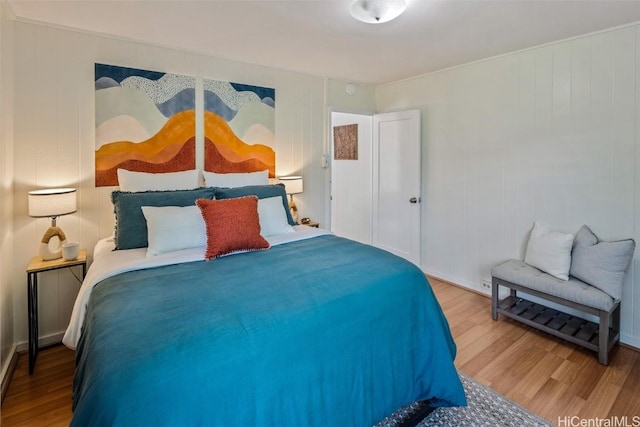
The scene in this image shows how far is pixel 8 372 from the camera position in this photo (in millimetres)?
2219

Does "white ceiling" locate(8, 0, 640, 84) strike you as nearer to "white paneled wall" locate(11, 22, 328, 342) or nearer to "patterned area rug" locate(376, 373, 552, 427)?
"white paneled wall" locate(11, 22, 328, 342)

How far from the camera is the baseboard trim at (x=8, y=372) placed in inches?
80.6

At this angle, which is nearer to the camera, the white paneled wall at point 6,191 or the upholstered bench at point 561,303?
the white paneled wall at point 6,191

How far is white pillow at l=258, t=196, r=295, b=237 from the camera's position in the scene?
107 inches

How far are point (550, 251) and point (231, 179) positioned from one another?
2833 millimetres

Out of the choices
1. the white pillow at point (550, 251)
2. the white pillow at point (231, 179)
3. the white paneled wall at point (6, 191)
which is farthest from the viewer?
the white pillow at point (231, 179)

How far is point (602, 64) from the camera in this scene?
8.81 ft

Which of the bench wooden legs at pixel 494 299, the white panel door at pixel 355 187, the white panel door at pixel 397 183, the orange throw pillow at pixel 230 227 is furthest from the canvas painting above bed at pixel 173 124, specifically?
the bench wooden legs at pixel 494 299

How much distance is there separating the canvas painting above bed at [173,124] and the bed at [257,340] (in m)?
0.99

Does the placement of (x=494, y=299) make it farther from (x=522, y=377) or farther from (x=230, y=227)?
(x=230, y=227)

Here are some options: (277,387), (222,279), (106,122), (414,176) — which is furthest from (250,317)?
(414,176)

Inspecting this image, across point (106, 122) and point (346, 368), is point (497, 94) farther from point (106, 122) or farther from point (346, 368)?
point (106, 122)

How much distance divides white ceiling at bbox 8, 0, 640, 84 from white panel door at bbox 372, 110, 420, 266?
1008 millimetres

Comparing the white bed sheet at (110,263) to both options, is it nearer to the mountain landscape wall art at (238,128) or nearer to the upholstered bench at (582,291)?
the mountain landscape wall art at (238,128)
